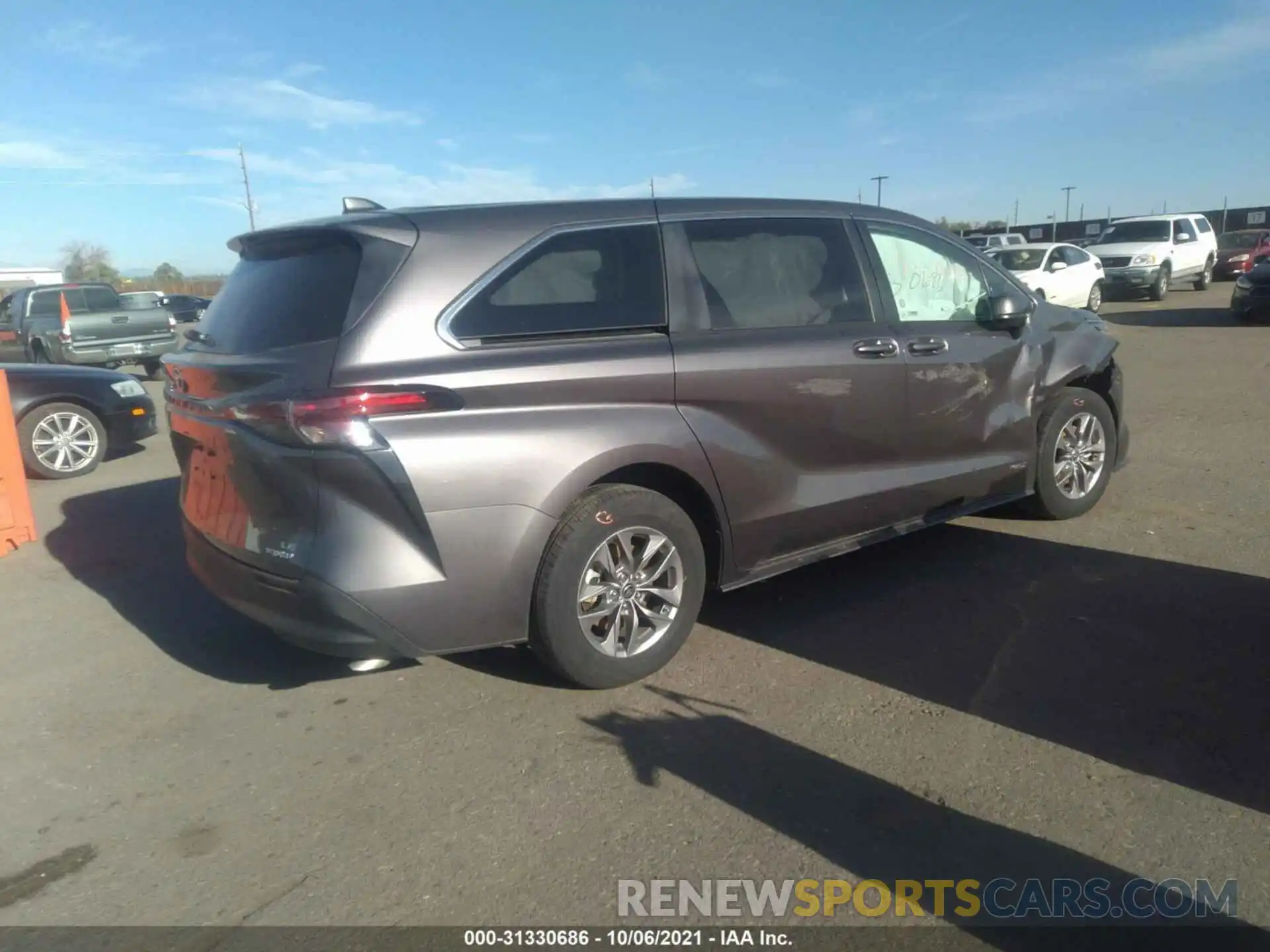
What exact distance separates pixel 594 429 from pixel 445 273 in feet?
2.55

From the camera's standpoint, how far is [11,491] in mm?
6367

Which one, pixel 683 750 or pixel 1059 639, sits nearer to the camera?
pixel 683 750

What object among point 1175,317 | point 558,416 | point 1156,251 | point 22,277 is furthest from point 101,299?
point 22,277

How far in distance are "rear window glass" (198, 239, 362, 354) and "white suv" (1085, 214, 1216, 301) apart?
849 inches

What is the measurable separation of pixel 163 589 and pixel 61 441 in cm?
392

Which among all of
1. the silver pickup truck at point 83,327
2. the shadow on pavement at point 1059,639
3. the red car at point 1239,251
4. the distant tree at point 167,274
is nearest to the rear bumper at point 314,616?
the shadow on pavement at point 1059,639

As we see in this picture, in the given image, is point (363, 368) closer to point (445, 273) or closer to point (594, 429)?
point (445, 273)

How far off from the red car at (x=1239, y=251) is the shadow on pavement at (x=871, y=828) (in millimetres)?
28151

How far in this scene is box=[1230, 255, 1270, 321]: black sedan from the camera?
1675cm

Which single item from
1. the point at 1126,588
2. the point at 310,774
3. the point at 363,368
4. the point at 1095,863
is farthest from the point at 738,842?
the point at 1126,588

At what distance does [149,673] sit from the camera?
429cm

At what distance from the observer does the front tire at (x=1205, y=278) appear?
81.0 ft

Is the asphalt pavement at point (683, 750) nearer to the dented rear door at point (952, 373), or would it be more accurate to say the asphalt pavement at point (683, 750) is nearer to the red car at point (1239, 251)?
the dented rear door at point (952, 373)

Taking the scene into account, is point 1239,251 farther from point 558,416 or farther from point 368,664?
point 368,664
